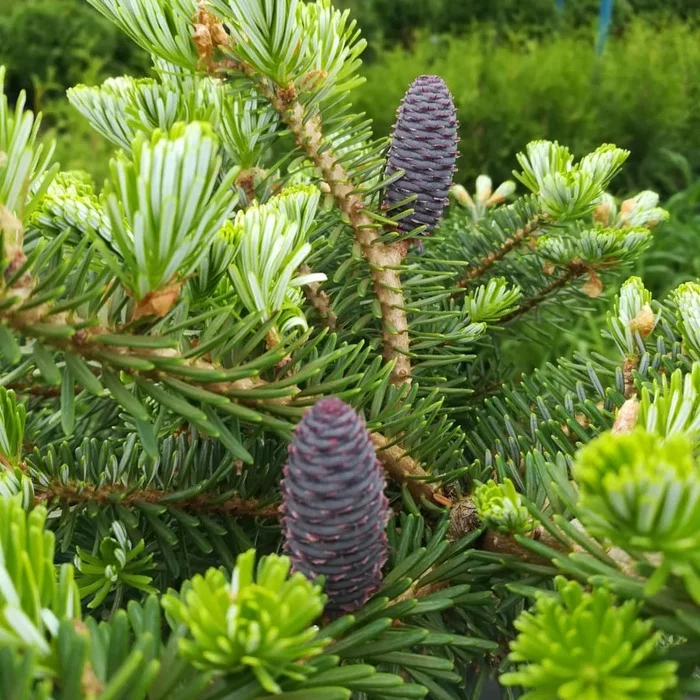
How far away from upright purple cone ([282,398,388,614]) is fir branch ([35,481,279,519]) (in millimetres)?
96

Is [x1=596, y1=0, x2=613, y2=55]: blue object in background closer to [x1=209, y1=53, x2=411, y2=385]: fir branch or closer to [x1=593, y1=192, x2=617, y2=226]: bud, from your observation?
[x1=593, y1=192, x2=617, y2=226]: bud

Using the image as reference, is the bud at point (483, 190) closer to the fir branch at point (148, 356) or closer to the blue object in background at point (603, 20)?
the fir branch at point (148, 356)

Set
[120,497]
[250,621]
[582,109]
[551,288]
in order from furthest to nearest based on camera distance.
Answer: [582,109] < [551,288] < [120,497] < [250,621]

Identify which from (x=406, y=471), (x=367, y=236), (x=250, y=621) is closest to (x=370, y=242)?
(x=367, y=236)

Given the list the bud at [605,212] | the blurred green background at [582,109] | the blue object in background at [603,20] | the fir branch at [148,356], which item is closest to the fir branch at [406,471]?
the fir branch at [148,356]

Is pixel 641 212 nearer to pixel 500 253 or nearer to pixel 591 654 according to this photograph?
pixel 500 253

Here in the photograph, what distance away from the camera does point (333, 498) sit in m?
0.25

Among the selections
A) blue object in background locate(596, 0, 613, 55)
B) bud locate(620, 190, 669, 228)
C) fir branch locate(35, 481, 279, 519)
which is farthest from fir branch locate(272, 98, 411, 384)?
blue object in background locate(596, 0, 613, 55)

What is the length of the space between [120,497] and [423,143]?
0.24 m

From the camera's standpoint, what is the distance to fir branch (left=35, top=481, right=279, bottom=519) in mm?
343

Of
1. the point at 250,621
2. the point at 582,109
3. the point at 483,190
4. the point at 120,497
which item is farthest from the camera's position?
the point at 582,109

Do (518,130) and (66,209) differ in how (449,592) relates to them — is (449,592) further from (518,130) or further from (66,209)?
(518,130)

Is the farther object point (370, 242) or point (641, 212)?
point (641, 212)

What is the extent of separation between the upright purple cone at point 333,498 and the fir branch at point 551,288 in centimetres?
28
